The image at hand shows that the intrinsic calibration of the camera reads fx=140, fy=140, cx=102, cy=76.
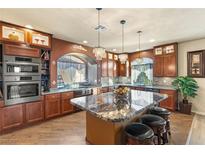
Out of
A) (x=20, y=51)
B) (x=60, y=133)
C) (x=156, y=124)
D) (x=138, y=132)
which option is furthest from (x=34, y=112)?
(x=156, y=124)

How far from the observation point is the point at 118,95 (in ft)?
8.54

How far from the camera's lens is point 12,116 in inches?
138

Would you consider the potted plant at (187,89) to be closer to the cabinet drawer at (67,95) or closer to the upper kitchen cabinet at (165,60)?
the upper kitchen cabinet at (165,60)

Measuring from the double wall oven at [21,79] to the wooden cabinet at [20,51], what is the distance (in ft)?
0.35

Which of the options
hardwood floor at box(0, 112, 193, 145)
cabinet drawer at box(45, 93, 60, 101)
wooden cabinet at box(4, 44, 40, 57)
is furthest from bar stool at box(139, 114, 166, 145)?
wooden cabinet at box(4, 44, 40, 57)

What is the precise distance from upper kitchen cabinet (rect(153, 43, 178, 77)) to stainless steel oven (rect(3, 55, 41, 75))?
470 centimetres

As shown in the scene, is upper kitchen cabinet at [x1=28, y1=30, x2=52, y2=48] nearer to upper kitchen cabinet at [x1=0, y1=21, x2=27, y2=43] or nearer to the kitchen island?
upper kitchen cabinet at [x1=0, y1=21, x2=27, y2=43]

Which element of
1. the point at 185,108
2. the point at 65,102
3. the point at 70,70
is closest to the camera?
the point at 65,102

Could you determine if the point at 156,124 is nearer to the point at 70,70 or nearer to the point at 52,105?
the point at 52,105

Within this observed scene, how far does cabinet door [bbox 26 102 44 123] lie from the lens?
Answer: 12.5 feet

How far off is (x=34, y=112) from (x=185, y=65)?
18.1 feet

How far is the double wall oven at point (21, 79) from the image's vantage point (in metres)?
3.45
